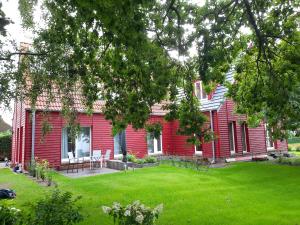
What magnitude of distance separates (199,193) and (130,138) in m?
11.4

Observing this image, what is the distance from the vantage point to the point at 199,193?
33.2 ft

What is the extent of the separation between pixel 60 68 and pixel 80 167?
35.4 feet

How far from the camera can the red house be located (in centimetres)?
1688

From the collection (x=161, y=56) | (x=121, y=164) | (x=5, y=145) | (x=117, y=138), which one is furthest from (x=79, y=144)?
(x=161, y=56)

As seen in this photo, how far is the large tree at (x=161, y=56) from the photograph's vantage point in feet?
22.2

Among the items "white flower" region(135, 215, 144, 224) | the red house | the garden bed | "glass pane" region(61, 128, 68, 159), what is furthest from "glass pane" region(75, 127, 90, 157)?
"white flower" region(135, 215, 144, 224)

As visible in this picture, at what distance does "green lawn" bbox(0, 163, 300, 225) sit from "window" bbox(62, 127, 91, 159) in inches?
149

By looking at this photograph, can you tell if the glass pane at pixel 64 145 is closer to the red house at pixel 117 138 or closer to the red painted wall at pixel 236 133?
the red house at pixel 117 138

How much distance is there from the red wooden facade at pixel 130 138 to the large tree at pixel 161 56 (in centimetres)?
821

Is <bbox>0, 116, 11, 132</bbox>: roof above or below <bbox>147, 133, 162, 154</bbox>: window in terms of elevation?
above

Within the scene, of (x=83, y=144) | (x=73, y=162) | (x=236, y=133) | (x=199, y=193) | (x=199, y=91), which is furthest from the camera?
(x=199, y=91)

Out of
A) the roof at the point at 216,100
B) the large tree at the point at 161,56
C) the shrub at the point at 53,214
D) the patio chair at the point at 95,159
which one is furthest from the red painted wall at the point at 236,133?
the shrub at the point at 53,214

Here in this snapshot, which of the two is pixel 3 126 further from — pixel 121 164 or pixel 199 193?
pixel 199 193

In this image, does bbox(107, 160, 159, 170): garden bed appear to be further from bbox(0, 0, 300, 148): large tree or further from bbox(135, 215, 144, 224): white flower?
bbox(135, 215, 144, 224): white flower
